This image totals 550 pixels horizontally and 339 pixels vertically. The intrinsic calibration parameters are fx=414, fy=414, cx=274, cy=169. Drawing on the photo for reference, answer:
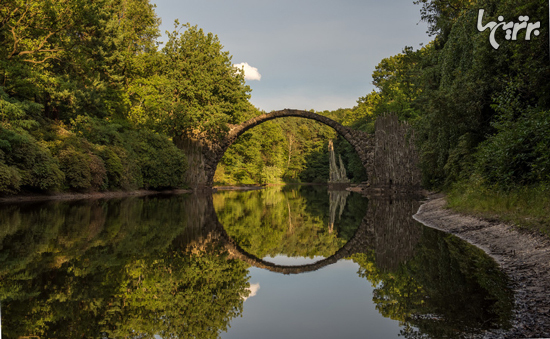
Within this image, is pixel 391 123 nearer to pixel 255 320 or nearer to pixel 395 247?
pixel 395 247

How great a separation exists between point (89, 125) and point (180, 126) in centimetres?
875

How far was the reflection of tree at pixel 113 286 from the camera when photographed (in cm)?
314

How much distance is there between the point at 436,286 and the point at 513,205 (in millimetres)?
4736

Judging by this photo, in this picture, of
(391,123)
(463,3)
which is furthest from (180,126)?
(463,3)

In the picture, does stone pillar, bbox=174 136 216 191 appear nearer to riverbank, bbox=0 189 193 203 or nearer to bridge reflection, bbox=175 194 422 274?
riverbank, bbox=0 189 193 203

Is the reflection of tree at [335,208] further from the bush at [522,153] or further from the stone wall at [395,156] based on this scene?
the stone wall at [395,156]

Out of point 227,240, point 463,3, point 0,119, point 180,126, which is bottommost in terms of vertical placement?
point 227,240

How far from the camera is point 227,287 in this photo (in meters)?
4.53

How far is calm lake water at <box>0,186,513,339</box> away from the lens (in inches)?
124

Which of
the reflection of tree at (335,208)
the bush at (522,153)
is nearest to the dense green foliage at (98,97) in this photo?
the reflection of tree at (335,208)

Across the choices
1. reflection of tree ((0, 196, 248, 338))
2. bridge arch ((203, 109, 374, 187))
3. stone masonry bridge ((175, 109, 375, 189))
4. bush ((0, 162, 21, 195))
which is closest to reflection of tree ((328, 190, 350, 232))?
reflection of tree ((0, 196, 248, 338))

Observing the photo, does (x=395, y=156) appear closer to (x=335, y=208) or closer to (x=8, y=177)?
(x=335, y=208)

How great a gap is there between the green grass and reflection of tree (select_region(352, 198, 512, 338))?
3.13 feet

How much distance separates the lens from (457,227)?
8930mm
